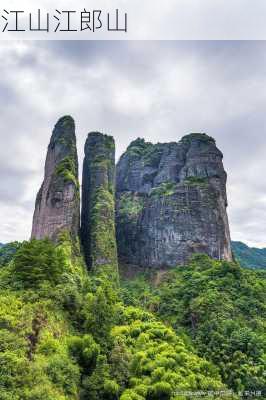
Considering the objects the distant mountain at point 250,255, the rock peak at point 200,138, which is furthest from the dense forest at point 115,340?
the distant mountain at point 250,255

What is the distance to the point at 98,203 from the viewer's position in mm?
68250

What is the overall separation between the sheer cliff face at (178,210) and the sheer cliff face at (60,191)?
53.1 feet

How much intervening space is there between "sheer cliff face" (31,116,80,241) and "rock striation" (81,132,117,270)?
447cm

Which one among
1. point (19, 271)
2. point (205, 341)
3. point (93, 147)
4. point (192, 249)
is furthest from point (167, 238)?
point (19, 271)

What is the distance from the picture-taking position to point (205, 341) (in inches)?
1614

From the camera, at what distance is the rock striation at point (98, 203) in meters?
63.6

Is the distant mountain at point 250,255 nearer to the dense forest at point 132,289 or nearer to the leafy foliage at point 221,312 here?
the dense forest at point 132,289

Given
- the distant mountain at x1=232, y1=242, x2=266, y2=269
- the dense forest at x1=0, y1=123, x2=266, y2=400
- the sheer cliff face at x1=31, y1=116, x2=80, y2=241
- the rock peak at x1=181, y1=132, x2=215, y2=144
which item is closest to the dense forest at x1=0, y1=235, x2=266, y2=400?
the dense forest at x1=0, y1=123, x2=266, y2=400

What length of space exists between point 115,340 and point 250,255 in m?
102

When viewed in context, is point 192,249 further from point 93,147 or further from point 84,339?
point 84,339

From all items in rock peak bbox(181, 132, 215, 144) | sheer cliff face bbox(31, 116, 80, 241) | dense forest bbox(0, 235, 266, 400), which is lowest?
dense forest bbox(0, 235, 266, 400)

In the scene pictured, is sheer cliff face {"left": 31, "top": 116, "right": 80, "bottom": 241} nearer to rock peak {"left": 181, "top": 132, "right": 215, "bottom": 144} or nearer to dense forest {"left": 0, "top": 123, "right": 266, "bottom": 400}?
dense forest {"left": 0, "top": 123, "right": 266, "bottom": 400}

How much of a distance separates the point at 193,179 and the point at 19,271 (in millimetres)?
46104

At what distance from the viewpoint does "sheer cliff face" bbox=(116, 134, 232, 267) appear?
68062 mm
